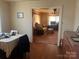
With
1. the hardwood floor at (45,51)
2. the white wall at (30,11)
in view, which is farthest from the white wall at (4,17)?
the hardwood floor at (45,51)

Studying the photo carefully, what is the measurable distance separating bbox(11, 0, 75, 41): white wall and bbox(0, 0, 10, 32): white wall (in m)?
0.27

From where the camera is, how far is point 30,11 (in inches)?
217

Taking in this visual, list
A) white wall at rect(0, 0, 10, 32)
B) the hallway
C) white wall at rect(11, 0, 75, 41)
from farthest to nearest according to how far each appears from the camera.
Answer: white wall at rect(0, 0, 10, 32) → white wall at rect(11, 0, 75, 41) → the hallway

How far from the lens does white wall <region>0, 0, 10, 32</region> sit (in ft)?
16.9

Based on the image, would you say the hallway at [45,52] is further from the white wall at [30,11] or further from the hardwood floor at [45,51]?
the white wall at [30,11]

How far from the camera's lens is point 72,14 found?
503 centimetres

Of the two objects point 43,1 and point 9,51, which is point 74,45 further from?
point 43,1

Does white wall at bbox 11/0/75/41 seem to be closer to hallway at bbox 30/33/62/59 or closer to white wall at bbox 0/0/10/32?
white wall at bbox 0/0/10/32

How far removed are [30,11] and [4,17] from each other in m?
1.37

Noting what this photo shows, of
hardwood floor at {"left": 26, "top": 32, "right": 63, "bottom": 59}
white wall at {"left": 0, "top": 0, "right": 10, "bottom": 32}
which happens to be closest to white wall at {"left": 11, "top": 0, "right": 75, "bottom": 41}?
white wall at {"left": 0, "top": 0, "right": 10, "bottom": 32}

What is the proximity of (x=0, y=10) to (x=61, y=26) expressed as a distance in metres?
3.06

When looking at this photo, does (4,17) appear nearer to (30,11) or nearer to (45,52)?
(30,11)

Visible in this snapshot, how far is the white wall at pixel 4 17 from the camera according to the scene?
5.15 metres

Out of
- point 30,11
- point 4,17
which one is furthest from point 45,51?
point 4,17
